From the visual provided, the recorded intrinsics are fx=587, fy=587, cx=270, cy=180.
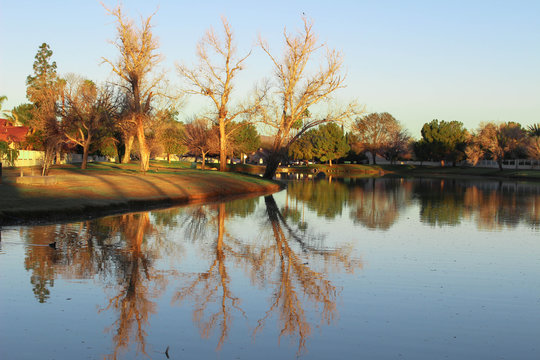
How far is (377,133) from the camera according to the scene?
136m

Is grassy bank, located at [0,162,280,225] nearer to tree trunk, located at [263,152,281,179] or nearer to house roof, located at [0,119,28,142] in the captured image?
tree trunk, located at [263,152,281,179]

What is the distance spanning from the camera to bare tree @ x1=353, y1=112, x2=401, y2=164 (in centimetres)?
13399

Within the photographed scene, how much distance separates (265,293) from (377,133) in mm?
128317

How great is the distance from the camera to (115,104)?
194 ft

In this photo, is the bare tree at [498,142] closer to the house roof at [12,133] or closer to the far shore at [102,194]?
the far shore at [102,194]

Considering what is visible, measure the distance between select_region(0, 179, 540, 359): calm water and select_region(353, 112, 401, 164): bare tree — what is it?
380ft

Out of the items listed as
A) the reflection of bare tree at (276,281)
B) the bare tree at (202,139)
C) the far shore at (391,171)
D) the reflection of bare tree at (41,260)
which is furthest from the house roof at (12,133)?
the reflection of bare tree at (276,281)

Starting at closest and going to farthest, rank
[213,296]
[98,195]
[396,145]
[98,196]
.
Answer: [213,296]
[98,196]
[98,195]
[396,145]

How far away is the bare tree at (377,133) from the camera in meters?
134

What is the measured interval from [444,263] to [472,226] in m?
8.68

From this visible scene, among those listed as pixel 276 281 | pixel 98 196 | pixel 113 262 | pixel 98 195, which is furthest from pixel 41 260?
pixel 98 195

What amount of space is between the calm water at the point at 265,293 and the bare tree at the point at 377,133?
115733mm

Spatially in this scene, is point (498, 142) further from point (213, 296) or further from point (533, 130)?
point (213, 296)

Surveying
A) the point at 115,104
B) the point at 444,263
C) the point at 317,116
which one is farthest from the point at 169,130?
the point at 444,263
